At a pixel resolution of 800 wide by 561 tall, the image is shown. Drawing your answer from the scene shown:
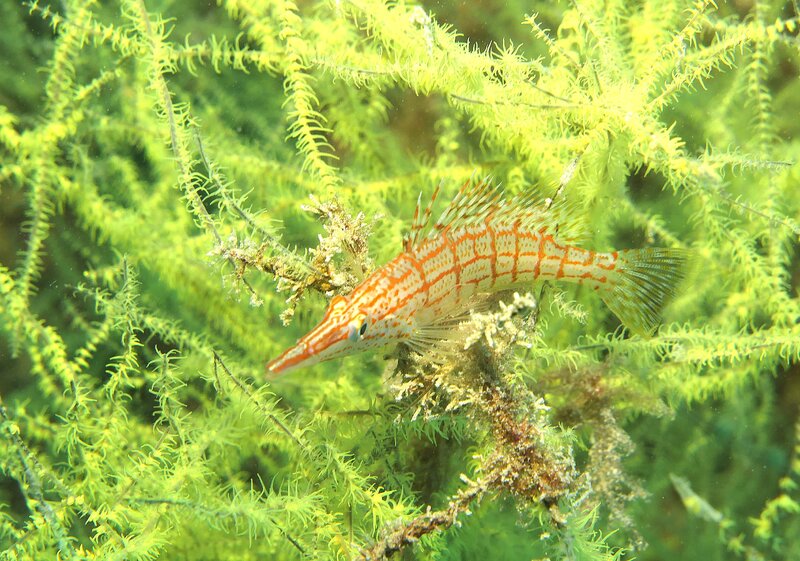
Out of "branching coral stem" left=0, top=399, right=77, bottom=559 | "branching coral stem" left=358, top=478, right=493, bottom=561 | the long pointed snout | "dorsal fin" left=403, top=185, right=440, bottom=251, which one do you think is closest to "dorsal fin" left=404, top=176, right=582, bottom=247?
"dorsal fin" left=403, top=185, right=440, bottom=251

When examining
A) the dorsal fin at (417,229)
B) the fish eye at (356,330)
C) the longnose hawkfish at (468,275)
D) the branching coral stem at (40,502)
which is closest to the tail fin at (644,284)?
the longnose hawkfish at (468,275)

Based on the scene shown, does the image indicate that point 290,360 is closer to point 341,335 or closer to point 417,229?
point 341,335

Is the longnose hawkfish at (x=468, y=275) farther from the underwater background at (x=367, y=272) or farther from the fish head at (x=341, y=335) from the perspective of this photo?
the underwater background at (x=367, y=272)

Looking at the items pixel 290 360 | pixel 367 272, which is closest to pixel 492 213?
pixel 367 272

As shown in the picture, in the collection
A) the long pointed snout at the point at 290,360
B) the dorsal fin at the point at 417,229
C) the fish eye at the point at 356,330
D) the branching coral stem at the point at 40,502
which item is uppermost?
the dorsal fin at the point at 417,229

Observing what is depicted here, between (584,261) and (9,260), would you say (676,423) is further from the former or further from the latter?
(9,260)

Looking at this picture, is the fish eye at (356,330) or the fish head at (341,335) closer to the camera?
the fish head at (341,335)

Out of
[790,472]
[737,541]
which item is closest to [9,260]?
[737,541]

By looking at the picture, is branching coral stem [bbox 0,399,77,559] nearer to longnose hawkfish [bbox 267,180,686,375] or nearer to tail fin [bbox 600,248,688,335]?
longnose hawkfish [bbox 267,180,686,375]
